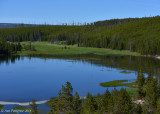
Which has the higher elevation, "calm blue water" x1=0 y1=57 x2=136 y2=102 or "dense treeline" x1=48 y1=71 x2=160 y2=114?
"dense treeline" x1=48 y1=71 x2=160 y2=114

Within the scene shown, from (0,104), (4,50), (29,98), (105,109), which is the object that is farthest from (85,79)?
(4,50)

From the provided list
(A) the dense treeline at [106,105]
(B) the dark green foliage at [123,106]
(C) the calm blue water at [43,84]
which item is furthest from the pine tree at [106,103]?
(C) the calm blue water at [43,84]

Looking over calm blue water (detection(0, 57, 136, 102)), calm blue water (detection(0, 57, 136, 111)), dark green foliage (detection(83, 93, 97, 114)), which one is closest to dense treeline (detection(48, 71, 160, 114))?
dark green foliage (detection(83, 93, 97, 114))

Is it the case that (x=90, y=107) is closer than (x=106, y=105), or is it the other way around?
(x=90, y=107)

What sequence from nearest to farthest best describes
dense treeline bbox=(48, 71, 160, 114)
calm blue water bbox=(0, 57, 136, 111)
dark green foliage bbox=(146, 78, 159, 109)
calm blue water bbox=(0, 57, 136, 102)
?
dense treeline bbox=(48, 71, 160, 114), dark green foliage bbox=(146, 78, 159, 109), calm blue water bbox=(0, 57, 136, 111), calm blue water bbox=(0, 57, 136, 102)

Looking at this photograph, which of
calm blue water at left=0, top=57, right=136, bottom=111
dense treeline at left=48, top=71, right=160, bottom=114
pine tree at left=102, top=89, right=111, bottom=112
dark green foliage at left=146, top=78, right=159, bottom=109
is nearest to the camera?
dense treeline at left=48, top=71, right=160, bottom=114

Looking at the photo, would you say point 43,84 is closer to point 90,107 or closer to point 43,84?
point 43,84

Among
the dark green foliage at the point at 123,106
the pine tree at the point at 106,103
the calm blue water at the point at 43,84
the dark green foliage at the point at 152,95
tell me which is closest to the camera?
the dark green foliage at the point at 123,106

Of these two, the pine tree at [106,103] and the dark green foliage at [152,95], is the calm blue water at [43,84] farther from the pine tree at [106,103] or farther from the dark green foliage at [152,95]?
the dark green foliage at [152,95]

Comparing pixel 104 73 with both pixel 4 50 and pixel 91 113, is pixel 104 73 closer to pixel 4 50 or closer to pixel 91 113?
pixel 91 113

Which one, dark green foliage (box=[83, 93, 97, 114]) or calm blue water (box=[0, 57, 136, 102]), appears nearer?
dark green foliage (box=[83, 93, 97, 114])

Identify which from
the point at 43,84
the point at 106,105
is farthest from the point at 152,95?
the point at 43,84

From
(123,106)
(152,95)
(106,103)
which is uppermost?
(152,95)

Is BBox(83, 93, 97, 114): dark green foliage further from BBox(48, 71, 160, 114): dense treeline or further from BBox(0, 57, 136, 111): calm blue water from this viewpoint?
BBox(0, 57, 136, 111): calm blue water
